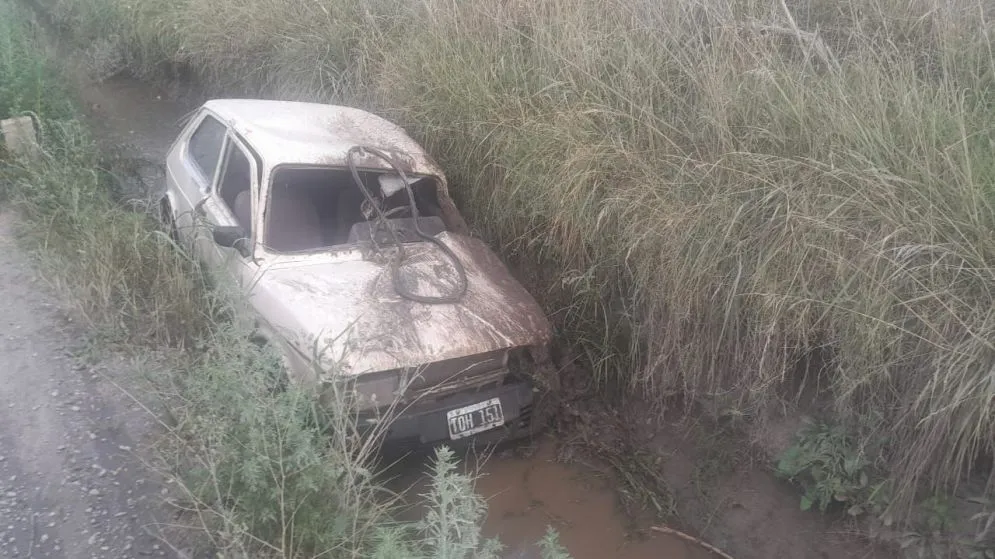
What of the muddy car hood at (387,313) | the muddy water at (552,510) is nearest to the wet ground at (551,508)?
the muddy water at (552,510)

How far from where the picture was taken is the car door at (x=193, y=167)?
180 inches

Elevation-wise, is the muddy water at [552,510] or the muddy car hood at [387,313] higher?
the muddy car hood at [387,313]

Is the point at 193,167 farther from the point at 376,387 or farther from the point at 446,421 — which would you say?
the point at 446,421

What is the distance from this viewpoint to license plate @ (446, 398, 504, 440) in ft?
11.4

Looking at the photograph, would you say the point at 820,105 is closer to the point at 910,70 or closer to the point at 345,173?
the point at 910,70

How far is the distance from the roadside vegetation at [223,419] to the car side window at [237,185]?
433 mm

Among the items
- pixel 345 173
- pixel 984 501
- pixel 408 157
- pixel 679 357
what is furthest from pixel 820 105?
pixel 345 173

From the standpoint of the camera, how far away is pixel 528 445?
4.12 metres

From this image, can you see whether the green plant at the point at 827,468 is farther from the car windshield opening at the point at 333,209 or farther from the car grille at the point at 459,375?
the car windshield opening at the point at 333,209

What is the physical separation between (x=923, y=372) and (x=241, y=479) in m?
2.72

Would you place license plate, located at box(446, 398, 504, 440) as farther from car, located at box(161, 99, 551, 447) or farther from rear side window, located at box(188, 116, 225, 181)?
rear side window, located at box(188, 116, 225, 181)

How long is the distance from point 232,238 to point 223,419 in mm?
1280

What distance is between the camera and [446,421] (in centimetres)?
345

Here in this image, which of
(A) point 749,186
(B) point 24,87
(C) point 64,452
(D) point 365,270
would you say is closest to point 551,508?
Answer: (D) point 365,270
